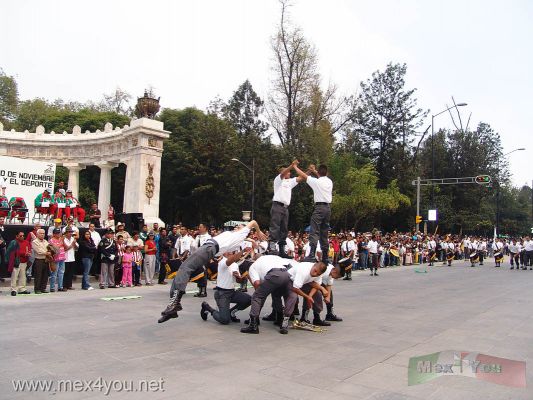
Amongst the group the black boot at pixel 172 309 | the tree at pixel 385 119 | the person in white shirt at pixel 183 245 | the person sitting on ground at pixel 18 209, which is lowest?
the black boot at pixel 172 309

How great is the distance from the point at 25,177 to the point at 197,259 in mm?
14779

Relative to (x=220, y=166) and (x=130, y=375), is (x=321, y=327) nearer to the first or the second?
(x=130, y=375)

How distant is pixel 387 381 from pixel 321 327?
321cm

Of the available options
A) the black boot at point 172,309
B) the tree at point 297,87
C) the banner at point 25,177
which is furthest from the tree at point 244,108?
the black boot at point 172,309

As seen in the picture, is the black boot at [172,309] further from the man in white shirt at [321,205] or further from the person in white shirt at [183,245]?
the person in white shirt at [183,245]

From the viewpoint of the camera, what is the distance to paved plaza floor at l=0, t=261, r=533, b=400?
4910mm

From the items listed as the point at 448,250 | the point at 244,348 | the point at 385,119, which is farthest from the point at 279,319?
the point at 385,119

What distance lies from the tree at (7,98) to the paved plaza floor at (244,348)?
48523 mm

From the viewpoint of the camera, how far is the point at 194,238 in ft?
53.1

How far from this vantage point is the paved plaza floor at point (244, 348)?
491 centimetres

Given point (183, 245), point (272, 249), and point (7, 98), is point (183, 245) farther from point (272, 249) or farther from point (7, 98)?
point (7, 98)

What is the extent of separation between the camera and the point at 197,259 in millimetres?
7520

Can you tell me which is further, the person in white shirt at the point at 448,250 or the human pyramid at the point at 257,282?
the person in white shirt at the point at 448,250

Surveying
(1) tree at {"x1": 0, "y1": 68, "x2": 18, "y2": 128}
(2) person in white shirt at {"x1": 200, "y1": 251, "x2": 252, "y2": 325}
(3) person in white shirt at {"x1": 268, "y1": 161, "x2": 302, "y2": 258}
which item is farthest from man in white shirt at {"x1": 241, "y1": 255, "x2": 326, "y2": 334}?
(1) tree at {"x1": 0, "y1": 68, "x2": 18, "y2": 128}
